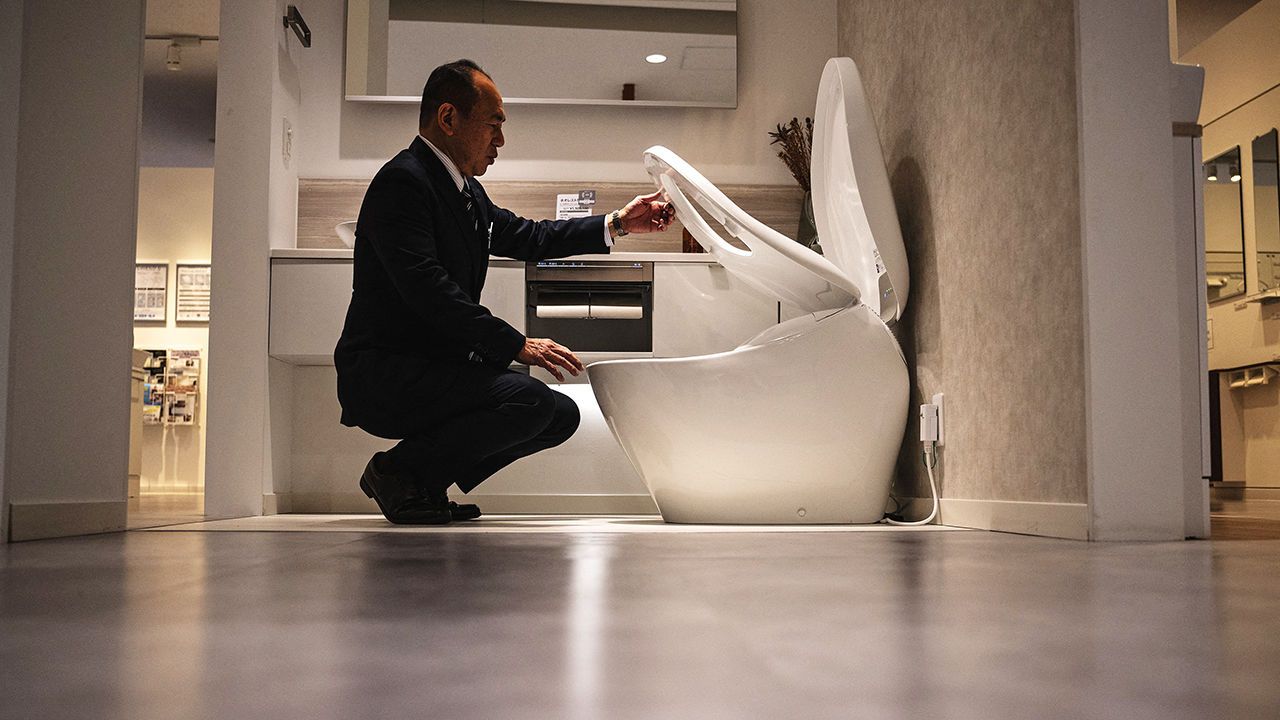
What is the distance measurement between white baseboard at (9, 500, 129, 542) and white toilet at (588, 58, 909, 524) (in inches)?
41.9

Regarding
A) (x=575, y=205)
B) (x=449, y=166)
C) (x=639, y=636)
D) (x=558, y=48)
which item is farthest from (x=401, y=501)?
(x=558, y=48)

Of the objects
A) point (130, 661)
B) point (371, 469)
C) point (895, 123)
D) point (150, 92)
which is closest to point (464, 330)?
point (371, 469)

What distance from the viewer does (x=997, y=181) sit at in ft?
6.86

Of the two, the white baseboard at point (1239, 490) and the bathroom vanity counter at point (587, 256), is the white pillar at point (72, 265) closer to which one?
the bathroom vanity counter at point (587, 256)

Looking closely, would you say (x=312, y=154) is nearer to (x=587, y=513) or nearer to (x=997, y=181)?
(x=587, y=513)

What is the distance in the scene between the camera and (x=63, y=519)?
186 cm

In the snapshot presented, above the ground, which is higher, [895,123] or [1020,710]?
[895,123]

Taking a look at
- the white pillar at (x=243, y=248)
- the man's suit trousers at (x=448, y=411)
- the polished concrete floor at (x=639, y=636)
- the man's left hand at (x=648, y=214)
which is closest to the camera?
the polished concrete floor at (x=639, y=636)

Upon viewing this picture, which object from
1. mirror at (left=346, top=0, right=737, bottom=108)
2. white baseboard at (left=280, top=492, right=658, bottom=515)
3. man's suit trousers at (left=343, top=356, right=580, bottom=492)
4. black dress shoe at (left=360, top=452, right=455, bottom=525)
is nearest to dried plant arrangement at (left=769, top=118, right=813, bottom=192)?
mirror at (left=346, top=0, right=737, bottom=108)

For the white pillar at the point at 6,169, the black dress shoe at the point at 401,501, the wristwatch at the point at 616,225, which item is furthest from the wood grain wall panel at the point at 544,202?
the white pillar at the point at 6,169

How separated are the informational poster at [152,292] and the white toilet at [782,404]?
722 centimetres

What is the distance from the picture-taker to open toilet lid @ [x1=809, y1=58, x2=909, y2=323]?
2527mm

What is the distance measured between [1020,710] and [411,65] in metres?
3.54

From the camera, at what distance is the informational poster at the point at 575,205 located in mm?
3541
